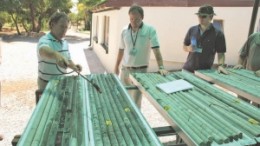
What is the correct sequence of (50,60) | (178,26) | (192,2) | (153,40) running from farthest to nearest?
1. (178,26)
2. (192,2)
3. (153,40)
4. (50,60)

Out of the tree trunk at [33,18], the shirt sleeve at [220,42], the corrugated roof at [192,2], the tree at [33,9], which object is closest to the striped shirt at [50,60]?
the shirt sleeve at [220,42]

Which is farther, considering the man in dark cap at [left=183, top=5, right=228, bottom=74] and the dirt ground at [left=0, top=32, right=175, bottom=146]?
the dirt ground at [left=0, top=32, right=175, bottom=146]

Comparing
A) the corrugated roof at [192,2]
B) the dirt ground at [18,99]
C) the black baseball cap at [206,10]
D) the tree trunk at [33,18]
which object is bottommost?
the dirt ground at [18,99]

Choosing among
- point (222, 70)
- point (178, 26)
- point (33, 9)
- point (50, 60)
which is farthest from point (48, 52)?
point (33, 9)

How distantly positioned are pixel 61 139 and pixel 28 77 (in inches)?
367

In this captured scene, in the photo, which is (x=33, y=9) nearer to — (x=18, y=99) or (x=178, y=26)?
(x=178, y=26)

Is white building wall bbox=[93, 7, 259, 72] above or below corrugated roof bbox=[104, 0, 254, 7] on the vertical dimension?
below

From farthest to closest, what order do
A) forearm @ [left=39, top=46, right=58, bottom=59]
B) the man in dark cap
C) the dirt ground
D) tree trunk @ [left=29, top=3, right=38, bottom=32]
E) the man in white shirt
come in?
1. tree trunk @ [left=29, top=3, right=38, bottom=32]
2. the dirt ground
3. the man in dark cap
4. the man in white shirt
5. forearm @ [left=39, top=46, right=58, bottom=59]

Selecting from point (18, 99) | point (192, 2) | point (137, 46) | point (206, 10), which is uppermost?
point (192, 2)

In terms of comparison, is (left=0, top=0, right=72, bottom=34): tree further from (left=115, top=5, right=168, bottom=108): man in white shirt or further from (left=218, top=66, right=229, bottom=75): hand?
(left=218, top=66, right=229, bottom=75): hand

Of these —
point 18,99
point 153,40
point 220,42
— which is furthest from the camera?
point 18,99

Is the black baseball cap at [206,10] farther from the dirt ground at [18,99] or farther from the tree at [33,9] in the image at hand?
the tree at [33,9]

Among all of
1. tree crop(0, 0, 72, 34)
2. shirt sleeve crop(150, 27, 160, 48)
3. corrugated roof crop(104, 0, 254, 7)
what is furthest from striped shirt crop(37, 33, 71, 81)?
tree crop(0, 0, 72, 34)

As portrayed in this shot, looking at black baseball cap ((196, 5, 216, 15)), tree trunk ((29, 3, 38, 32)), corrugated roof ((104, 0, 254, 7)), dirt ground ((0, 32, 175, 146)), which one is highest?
corrugated roof ((104, 0, 254, 7))
